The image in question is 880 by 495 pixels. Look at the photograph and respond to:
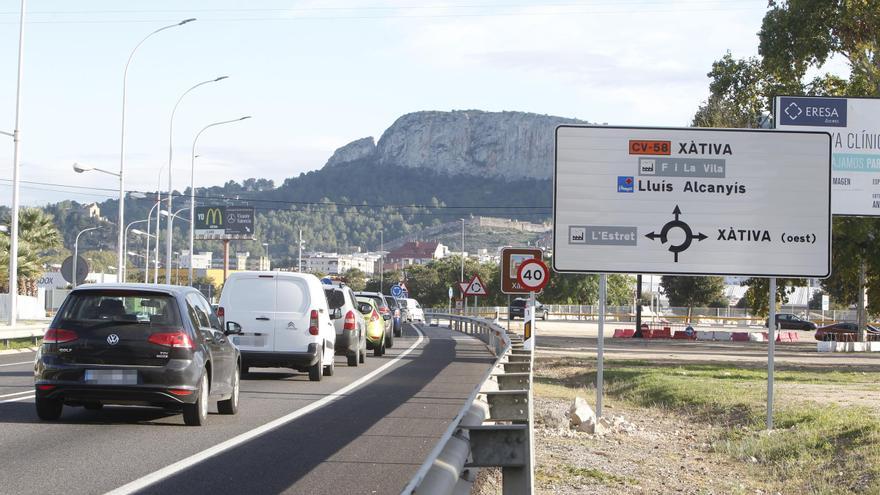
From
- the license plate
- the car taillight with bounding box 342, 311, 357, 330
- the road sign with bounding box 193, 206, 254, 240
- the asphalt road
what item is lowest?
the asphalt road

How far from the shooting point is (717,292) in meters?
123

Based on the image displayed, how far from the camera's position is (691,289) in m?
117

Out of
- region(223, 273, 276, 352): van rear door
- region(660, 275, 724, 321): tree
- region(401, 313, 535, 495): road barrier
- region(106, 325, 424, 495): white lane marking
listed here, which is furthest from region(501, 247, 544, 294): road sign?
region(660, 275, 724, 321): tree

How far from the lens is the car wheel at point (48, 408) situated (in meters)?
13.9

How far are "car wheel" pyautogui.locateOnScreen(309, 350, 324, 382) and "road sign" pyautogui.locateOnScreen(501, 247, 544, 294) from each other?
224 inches

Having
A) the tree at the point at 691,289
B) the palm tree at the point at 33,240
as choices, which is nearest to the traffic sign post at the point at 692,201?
the palm tree at the point at 33,240

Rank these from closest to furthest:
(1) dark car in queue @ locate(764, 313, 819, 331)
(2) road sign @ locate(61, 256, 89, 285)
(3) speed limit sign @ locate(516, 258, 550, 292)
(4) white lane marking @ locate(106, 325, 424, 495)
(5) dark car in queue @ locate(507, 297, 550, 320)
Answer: (4) white lane marking @ locate(106, 325, 424, 495) → (3) speed limit sign @ locate(516, 258, 550, 292) → (2) road sign @ locate(61, 256, 89, 285) → (1) dark car in queue @ locate(764, 313, 819, 331) → (5) dark car in queue @ locate(507, 297, 550, 320)

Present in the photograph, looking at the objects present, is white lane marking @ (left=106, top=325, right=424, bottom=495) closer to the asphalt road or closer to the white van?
the asphalt road

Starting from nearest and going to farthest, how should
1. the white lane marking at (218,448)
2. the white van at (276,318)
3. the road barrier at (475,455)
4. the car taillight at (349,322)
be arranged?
the road barrier at (475,455) → the white lane marking at (218,448) → the white van at (276,318) → the car taillight at (349,322)

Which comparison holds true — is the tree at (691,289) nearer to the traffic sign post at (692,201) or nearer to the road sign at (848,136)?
the road sign at (848,136)

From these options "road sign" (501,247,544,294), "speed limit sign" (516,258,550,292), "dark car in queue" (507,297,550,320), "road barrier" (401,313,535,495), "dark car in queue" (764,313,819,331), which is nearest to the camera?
"road barrier" (401,313,535,495)

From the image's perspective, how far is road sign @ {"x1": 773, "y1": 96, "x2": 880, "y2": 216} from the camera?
2788cm

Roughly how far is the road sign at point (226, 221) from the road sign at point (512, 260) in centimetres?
14603

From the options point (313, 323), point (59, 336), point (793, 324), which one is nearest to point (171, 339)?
point (59, 336)
